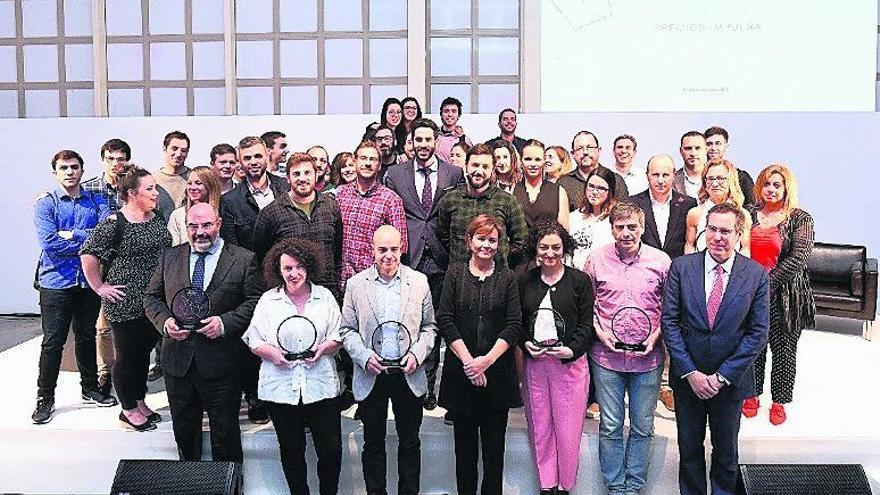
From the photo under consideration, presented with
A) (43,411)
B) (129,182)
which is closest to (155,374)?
(43,411)

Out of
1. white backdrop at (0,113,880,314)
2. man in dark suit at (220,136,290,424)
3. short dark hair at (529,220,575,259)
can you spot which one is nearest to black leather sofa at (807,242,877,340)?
white backdrop at (0,113,880,314)

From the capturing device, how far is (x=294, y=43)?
29.6 ft

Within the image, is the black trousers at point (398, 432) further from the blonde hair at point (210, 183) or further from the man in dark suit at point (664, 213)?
the man in dark suit at point (664, 213)

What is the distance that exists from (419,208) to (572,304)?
1125mm

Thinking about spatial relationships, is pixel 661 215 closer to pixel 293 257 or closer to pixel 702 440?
pixel 702 440

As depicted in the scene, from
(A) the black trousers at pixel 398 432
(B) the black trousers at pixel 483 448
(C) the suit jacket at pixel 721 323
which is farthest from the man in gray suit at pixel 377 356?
(C) the suit jacket at pixel 721 323

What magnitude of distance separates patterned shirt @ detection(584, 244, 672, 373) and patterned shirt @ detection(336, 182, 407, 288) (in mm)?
1033

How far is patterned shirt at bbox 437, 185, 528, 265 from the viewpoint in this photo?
185 inches

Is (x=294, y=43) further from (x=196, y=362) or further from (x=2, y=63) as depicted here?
(x=196, y=362)

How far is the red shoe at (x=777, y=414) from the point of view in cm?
501

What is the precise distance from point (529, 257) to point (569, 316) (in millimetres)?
439

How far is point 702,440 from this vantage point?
170 inches

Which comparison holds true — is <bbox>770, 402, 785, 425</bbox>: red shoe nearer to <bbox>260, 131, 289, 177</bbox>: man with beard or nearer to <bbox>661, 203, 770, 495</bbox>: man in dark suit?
<bbox>661, 203, 770, 495</bbox>: man in dark suit

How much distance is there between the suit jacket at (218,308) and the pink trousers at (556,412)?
4.43 feet
